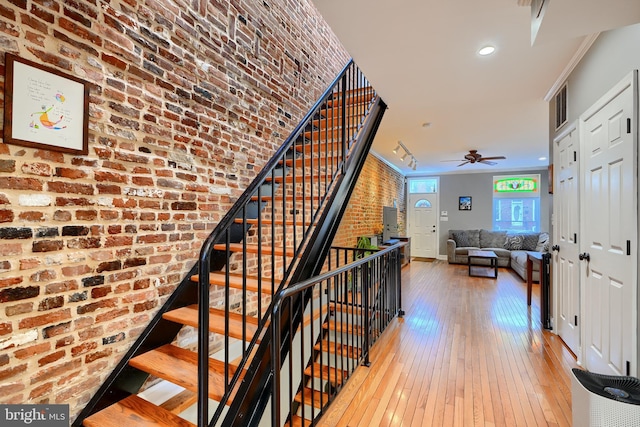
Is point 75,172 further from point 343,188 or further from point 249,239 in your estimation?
point 343,188

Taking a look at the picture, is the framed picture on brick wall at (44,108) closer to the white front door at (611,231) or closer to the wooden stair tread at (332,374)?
the wooden stair tread at (332,374)

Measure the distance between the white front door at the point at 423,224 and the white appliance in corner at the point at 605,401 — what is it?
8010 millimetres

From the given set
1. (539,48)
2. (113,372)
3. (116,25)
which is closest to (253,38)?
(116,25)

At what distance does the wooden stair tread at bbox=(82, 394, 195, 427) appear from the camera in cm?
152

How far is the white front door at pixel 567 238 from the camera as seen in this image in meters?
2.64

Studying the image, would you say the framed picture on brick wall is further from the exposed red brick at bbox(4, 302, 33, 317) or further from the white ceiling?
the white ceiling

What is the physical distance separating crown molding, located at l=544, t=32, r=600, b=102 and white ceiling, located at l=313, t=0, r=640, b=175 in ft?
0.07

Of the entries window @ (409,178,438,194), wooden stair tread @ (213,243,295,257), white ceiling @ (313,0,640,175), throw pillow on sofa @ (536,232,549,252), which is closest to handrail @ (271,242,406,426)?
wooden stair tread @ (213,243,295,257)

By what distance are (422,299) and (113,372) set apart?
4094mm

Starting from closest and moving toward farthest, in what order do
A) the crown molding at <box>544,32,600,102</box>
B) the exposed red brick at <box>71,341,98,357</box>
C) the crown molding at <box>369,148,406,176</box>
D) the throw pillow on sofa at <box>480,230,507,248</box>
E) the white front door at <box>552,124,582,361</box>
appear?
1. the exposed red brick at <box>71,341,98,357</box>
2. the crown molding at <box>544,32,600,102</box>
3. the white front door at <box>552,124,582,361</box>
4. the crown molding at <box>369,148,406,176</box>
5. the throw pillow on sofa at <box>480,230,507,248</box>

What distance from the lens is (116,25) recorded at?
166 centimetres

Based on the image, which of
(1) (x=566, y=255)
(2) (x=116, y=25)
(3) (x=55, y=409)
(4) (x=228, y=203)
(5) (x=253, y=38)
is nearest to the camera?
(3) (x=55, y=409)

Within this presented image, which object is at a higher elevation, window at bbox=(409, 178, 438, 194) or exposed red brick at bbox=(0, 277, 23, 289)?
window at bbox=(409, 178, 438, 194)

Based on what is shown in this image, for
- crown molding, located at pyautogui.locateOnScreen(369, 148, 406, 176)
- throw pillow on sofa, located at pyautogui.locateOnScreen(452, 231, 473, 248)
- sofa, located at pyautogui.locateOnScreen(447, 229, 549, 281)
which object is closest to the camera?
crown molding, located at pyautogui.locateOnScreen(369, 148, 406, 176)
